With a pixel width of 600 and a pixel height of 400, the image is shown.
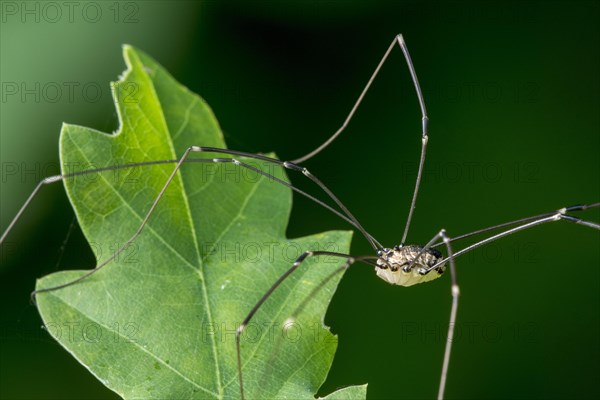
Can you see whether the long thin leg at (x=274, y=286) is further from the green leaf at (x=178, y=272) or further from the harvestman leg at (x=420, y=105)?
the harvestman leg at (x=420, y=105)

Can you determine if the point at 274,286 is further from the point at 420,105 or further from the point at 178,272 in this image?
the point at 420,105

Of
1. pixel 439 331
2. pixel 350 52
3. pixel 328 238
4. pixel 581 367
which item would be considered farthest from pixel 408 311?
pixel 350 52

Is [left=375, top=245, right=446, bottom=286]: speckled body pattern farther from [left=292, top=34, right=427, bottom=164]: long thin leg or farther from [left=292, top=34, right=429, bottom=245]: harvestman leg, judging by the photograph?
[left=292, top=34, right=427, bottom=164]: long thin leg

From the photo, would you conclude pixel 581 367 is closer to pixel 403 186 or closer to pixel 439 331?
A: pixel 439 331

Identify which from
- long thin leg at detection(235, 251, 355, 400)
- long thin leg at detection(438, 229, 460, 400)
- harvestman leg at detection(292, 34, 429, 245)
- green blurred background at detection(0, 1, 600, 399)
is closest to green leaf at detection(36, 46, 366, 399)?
long thin leg at detection(235, 251, 355, 400)

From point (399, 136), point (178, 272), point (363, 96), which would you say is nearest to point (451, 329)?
point (178, 272)
